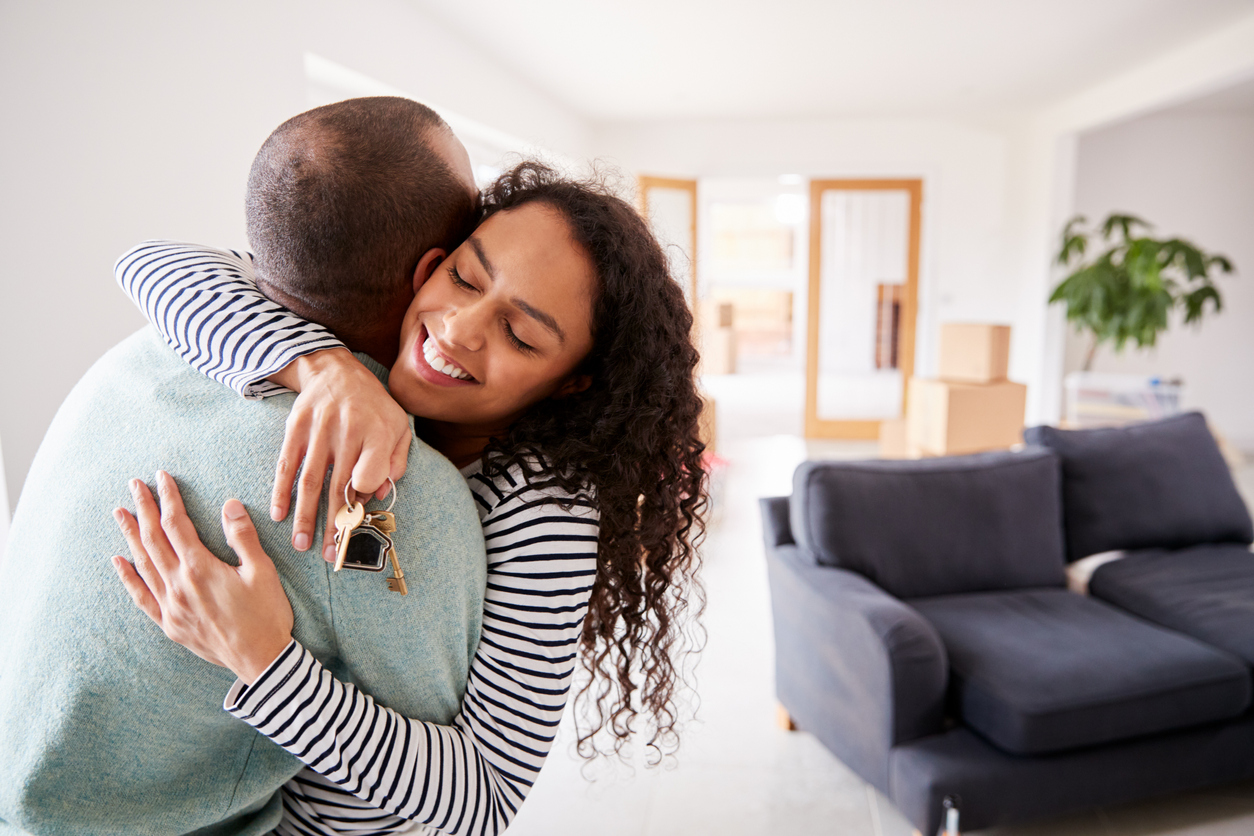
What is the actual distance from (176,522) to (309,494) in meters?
0.12

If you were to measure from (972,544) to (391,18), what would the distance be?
3.23m

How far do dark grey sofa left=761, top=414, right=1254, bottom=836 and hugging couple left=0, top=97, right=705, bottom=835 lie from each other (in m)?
1.26

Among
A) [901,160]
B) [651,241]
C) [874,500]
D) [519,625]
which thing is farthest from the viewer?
[901,160]

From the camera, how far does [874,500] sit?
7.61 feet

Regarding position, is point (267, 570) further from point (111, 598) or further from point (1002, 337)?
point (1002, 337)

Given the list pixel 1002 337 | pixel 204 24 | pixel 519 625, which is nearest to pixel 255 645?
pixel 519 625

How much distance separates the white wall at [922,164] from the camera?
6.89m

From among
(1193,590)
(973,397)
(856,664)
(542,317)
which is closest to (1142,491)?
(1193,590)

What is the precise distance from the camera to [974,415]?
407cm

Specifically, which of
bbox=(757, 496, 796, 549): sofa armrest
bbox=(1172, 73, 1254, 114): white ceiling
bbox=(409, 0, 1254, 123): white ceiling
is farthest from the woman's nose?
bbox=(1172, 73, 1254, 114): white ceiling

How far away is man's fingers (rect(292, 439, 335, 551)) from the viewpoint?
664 mm

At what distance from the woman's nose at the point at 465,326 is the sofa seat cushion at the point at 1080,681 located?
1.57 meters

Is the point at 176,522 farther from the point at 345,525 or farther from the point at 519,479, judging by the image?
the point at 519,479

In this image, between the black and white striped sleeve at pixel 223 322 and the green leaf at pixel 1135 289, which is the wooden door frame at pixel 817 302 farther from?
the black and white striped sleeve at pixel 223 322
